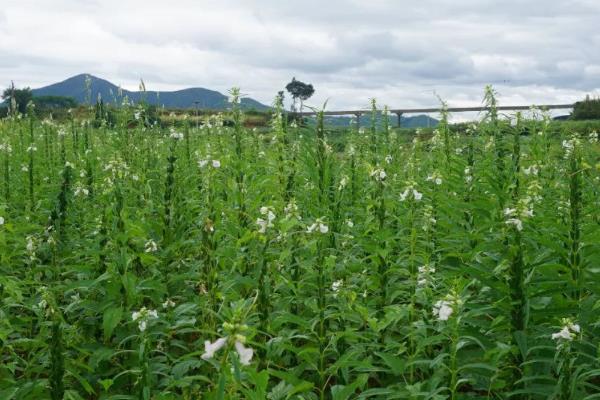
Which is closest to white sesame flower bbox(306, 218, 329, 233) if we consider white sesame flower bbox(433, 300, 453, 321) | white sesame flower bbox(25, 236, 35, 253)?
white sesame flower bbox(433, 300, 453, 321)

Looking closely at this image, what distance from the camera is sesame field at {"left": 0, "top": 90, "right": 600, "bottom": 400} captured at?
305cm

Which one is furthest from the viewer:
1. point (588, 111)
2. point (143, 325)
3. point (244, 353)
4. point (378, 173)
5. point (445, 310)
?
point (588, 111)

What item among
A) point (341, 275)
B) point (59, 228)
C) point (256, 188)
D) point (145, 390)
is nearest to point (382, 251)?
point (341, 275)

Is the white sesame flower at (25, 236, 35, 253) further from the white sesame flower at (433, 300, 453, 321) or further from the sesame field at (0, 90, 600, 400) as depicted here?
the white sesame flower at (433, 300, 453, 321)

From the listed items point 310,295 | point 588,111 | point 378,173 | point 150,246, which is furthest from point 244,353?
point 588,111

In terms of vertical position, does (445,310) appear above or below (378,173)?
below

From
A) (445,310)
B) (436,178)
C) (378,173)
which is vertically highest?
(378,173)

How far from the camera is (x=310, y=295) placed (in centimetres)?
410

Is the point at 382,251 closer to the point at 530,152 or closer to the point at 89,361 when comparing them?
the point at 89,361

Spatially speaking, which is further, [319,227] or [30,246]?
[30,246]

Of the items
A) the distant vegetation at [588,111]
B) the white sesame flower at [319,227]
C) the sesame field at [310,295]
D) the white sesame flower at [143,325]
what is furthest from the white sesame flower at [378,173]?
the distant vegetation at [588,111]

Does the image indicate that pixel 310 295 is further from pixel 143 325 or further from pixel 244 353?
pixel 244 353

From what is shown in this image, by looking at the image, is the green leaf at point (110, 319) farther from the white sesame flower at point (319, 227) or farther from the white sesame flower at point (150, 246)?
the white sesame flower at point (319, 227)

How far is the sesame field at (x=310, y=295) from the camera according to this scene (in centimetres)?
305
